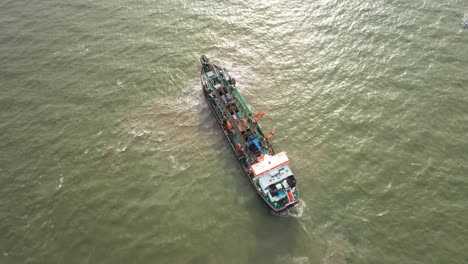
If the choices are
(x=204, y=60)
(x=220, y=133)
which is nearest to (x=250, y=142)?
(x=220, y=133)

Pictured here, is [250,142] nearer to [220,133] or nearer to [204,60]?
[220,133]

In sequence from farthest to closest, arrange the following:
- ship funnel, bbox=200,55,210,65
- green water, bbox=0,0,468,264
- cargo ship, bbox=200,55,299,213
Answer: ship funnel, bbox=200,55,210,65, cargo ship, bbox=200,55,299,213, green water, bbox=0,0,468,264

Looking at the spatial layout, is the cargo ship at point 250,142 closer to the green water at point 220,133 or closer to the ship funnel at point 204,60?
the ship funnel at point 204,60

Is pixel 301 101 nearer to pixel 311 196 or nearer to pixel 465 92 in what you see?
pixel 311 196

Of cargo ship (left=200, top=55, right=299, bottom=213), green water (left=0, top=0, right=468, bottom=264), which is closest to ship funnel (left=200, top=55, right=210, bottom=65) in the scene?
cargo ship (left=200, top=55, right=299, bottom=213)

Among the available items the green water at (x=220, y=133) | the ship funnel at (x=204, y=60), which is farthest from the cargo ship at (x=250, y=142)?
the green water at (x=220, y=133)

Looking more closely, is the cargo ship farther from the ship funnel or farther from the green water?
the green water
